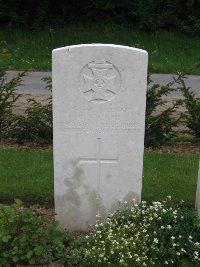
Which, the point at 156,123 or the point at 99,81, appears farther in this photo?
the point at 156,123

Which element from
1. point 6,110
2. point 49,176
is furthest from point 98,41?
point 49,176

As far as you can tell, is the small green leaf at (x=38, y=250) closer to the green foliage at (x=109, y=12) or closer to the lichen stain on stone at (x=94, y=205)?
the lichen stain on stone at (x=94, y=205)

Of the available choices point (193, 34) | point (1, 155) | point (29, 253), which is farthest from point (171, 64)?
point (29, 253)

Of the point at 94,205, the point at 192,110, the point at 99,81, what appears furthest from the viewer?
the point at 192,110

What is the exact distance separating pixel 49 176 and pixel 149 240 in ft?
6.87

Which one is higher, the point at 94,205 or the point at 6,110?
the point at 6,110

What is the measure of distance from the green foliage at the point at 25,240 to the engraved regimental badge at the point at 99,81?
1.17 metres

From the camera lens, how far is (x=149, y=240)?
14.6 feet

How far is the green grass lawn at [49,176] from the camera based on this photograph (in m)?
5.79

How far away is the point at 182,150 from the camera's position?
7.64 metres

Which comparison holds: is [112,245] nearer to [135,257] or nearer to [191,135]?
[135,257]

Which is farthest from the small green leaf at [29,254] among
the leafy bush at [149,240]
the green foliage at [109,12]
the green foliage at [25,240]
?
the green foliage at [109,12]

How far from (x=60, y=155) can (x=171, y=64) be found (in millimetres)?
11397

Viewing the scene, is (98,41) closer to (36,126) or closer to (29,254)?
(36,126)
